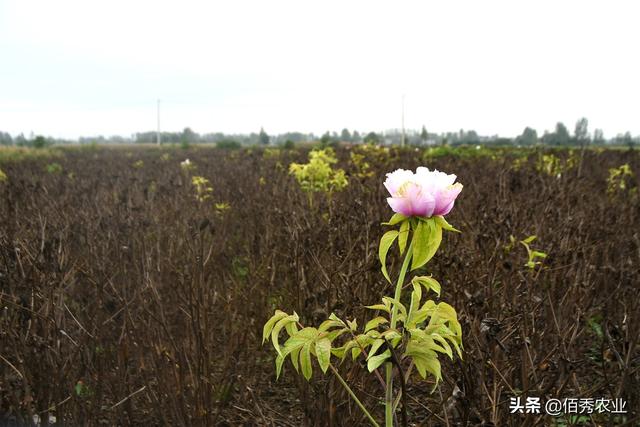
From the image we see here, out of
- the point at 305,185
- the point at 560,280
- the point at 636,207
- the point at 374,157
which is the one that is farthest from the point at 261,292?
the point at 374,157

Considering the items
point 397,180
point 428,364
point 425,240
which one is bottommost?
point 428,364

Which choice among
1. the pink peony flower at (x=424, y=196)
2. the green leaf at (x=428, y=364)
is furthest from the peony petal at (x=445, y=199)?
the green leaf at (x=428, y=364)

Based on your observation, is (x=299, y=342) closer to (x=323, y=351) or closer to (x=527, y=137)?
(x=323, y=351)

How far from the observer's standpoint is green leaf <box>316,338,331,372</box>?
107 cm

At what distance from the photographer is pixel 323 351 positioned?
3.60 ft

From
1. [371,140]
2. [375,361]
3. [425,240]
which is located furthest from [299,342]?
[371,140]

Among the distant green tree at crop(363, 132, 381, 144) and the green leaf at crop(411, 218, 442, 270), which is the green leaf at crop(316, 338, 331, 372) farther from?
the distant green tree at crop(363, 132, 381, 144)

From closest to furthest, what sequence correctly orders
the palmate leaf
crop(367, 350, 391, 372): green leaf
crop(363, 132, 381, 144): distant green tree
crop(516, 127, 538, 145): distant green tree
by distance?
crop(367, 350, 391, 372): green leaf < the palmate leaf < crop(363, 132, 381, 144): distant green tree < crop(516, 127, 538, 145): distant green tree

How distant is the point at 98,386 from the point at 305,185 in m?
4.18

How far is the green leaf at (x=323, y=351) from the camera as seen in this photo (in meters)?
1.07

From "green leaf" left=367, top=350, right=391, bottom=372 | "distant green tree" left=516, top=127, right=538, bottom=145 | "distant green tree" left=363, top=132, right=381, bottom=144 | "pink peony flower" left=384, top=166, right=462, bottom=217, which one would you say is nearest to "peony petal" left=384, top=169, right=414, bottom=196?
"pink peony flower" left=384, top=166, right=462, bottom=217

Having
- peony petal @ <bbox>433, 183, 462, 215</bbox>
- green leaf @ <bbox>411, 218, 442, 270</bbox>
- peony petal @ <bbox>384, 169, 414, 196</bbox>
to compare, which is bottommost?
green leaf @ <bbox>411, 218, 442, 270</bbox>

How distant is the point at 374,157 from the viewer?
32.1ft

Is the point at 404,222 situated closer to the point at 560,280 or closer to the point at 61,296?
the point at 61,296
